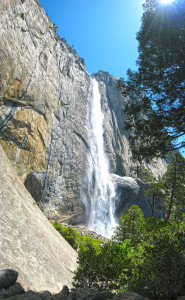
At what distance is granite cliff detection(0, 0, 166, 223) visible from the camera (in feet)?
99.5

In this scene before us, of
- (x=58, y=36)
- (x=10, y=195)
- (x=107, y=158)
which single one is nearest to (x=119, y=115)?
(x=107, y=158)

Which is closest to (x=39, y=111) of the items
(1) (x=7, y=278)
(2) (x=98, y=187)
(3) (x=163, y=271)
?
(2) (x=98, y=187)

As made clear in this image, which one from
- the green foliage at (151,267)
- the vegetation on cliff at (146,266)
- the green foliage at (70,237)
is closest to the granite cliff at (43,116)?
the green foliage at (70,237)

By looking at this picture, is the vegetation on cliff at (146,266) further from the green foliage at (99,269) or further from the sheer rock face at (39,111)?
the sheer rock face at (39,111)

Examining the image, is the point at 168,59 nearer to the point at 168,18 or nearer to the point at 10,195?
the point at 168,18

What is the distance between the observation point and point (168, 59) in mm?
11609

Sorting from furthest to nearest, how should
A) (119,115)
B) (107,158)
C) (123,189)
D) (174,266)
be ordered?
(119,115) → (107,158) → (123,189) → (174,266)

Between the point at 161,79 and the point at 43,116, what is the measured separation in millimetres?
26482

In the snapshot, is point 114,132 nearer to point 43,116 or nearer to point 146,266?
point 43,116

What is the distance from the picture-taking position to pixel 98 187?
4028 cm

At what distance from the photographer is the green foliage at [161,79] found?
11172 mm

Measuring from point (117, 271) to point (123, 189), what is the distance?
3667cm

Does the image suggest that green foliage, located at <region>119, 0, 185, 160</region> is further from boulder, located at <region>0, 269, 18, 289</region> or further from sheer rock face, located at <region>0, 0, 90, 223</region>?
sheer rock face, located at <region>0, 0, 90, 223</region>

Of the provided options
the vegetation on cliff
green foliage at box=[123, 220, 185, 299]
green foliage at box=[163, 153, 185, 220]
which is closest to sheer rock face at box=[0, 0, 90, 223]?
green foliage at box=[163, 153, 185, 220]
